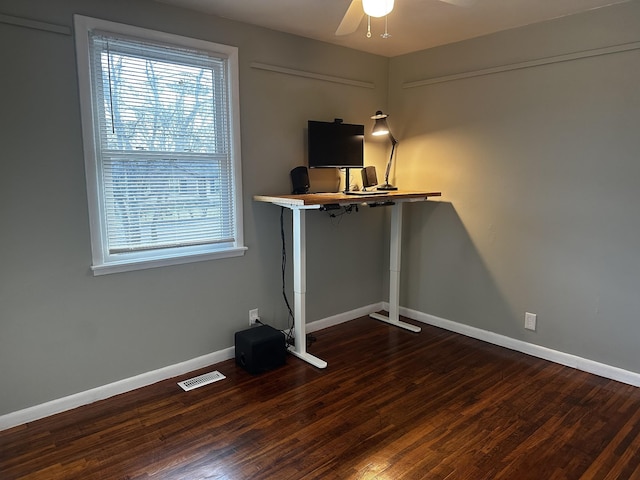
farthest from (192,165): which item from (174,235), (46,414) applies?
(46,414)

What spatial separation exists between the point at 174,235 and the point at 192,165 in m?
0.49

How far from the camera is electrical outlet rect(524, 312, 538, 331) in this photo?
3.22 metres

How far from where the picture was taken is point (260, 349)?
2928 millimetres

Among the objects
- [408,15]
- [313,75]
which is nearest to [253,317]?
[313,75]

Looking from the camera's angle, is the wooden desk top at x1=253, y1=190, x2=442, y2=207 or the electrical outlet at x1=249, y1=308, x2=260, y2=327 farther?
the electrical outlet at x1=249, y1=308, x2=260, y2=327

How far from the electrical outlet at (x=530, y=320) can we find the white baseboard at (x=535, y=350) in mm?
132

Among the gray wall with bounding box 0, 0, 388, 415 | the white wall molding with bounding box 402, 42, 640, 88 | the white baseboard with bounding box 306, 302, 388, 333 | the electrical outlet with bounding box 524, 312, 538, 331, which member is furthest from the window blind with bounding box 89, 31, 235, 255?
the electrical outlet with bounding box 524, 312, 538, 331

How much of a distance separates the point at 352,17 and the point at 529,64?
1636mm

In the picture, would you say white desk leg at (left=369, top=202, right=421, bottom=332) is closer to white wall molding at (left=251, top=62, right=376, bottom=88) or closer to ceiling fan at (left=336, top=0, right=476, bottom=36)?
white wall molding at (left=251, top=62, right=376, bottom=88)

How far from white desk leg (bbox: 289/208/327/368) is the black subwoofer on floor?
0.49 ft

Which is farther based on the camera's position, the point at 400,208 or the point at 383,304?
the point at 383,304

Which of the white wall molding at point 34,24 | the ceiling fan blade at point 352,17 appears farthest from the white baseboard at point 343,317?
the white wall molding at point 34,24

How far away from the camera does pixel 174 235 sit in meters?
2.84

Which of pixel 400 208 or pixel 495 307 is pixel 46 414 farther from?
pixel 495 307
